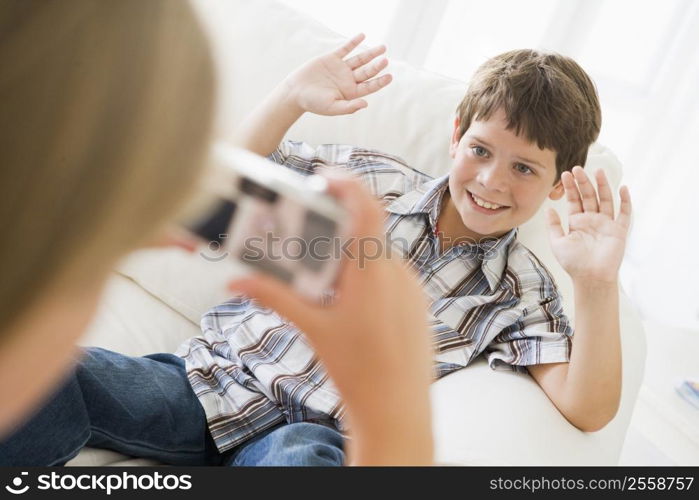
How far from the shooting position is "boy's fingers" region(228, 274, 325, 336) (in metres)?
0.37

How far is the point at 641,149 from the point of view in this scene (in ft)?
8.68

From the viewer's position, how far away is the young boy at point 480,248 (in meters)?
1.00

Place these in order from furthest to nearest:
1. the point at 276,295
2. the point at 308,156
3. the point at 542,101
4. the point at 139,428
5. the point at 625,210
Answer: the point at 308,156
the point at 542,101
the point at 625,210
the point at 139,428
the point at 276,295

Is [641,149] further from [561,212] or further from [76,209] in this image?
[76,209]

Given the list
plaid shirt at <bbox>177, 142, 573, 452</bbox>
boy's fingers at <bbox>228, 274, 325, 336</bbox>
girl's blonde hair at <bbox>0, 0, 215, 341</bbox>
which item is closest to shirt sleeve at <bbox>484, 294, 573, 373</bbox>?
plaid shirt at <bbox>177, 142, 573, 452</bbox>

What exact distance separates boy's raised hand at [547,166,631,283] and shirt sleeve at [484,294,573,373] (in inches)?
3.9

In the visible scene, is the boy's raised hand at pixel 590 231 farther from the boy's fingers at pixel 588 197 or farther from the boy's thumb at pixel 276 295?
the boy's thumb at pixel 276 295

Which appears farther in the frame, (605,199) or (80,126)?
(605,199)

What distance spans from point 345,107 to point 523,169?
0.32 m

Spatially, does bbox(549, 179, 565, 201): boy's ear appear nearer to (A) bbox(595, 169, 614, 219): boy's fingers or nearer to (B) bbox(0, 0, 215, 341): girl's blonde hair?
(A) bbox(595, 169, 614, 219): boy's fingers

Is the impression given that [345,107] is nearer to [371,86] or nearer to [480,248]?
[371,86]

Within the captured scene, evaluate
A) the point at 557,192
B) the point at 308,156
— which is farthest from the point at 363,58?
the point at 557,192

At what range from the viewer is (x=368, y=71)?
123cm

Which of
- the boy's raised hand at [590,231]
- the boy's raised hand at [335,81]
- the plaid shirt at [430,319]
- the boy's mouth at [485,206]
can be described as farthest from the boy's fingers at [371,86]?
the boy's raised hand at [590,231]
